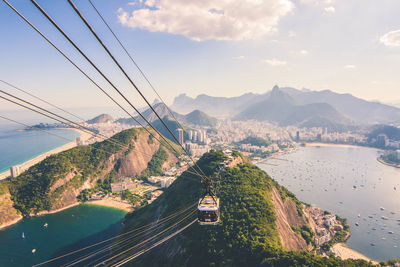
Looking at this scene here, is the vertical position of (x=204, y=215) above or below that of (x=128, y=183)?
above

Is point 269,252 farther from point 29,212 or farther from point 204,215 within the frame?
point 29,212

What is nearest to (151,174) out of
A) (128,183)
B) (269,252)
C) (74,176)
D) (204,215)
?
(128,183)

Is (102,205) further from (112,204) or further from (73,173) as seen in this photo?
(73,173)

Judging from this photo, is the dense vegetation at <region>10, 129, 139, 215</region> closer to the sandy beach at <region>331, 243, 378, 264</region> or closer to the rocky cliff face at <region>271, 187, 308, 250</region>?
the rocky cliff face at <region>271, 187, 308, 250</region>

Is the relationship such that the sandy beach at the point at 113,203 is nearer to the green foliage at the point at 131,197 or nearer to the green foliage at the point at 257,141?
the green foliage at the point at 131,197

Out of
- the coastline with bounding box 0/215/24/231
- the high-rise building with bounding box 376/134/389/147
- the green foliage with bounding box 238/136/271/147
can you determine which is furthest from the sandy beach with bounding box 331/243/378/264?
the high-rise building with bounding box 376/134/389/147

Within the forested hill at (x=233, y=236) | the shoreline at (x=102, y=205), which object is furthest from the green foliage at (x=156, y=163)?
the forested hill at (x=233, y=236)

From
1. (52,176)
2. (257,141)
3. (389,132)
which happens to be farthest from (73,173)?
(389,132)
